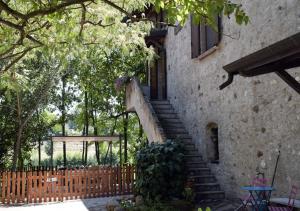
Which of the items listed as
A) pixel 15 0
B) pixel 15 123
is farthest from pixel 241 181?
pixel 15 123

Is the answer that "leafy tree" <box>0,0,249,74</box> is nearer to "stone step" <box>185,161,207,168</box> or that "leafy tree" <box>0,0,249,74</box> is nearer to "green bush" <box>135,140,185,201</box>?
"green bush" <box>135,140,185,201</box>

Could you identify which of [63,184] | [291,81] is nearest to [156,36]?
[63,184]

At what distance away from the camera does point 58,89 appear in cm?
2319

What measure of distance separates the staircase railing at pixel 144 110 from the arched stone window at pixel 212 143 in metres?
1.26

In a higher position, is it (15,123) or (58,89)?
(58,89)

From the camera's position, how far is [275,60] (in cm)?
390

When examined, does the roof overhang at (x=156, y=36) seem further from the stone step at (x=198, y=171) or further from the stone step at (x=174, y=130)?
the stone step at (x=198, y=171)

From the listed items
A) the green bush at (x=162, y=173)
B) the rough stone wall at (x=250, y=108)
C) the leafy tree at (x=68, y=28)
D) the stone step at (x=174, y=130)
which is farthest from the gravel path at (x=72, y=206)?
the leafy tree at (x=68, y=28)

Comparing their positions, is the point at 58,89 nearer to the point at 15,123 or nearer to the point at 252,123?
the point at 15,123

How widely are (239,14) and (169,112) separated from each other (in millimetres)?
9424

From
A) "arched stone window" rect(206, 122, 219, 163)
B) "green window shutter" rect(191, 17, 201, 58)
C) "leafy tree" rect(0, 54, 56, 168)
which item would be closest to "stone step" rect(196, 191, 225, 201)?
"arched stone window" rect(206, 122, 219, 163)

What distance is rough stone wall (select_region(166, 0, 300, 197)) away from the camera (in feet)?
Answer: 22.5

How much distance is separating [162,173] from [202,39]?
4063 mm

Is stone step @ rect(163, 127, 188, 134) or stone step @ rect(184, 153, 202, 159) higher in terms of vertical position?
stone step @ rect(163, 127, 188, 134)
